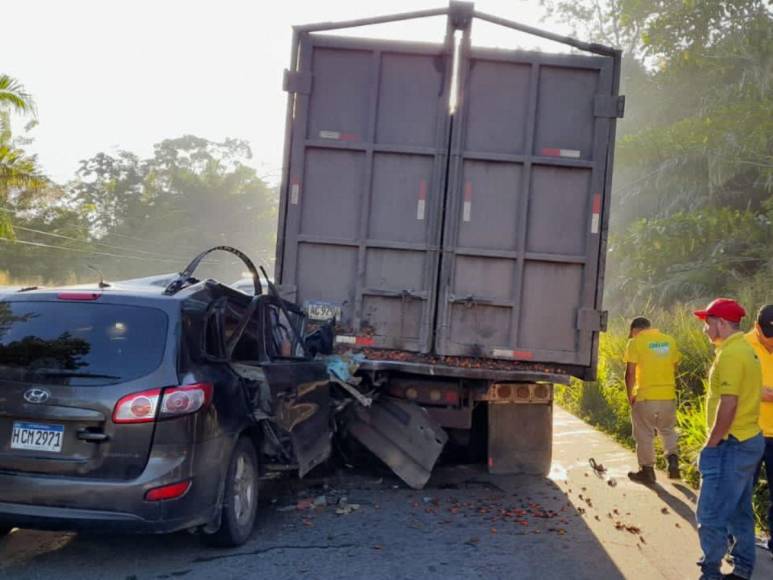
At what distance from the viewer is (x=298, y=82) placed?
7.61 metres

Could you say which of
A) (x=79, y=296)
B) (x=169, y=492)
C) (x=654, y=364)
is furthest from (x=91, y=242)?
(x=169, y=492)

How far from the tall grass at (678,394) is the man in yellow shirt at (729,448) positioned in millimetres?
2062

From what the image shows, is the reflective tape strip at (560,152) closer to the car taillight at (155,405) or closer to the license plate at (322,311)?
the license plate at (322,311)

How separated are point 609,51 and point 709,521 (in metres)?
4.30

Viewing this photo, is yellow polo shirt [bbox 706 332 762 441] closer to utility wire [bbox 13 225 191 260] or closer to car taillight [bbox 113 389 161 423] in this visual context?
car taillight [bbox 113 389 161 423]

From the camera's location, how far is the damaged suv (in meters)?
4.68

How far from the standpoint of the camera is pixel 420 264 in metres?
7.60

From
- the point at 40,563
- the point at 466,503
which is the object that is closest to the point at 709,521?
the point at 466,503

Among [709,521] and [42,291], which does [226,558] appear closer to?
[42,291]

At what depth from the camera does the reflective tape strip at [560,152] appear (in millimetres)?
7570

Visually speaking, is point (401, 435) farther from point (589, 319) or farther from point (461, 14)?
point (461, 14)

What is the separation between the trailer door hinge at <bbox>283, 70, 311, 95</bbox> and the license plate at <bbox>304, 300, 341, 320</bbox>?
6.08 feet

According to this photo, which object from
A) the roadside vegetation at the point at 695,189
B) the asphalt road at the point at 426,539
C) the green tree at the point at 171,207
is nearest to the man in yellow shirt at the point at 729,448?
the asphalt road at the point at 426,539

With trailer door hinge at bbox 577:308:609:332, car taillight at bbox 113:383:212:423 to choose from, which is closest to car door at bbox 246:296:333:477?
car taillight at bbox 113:383:212:423
